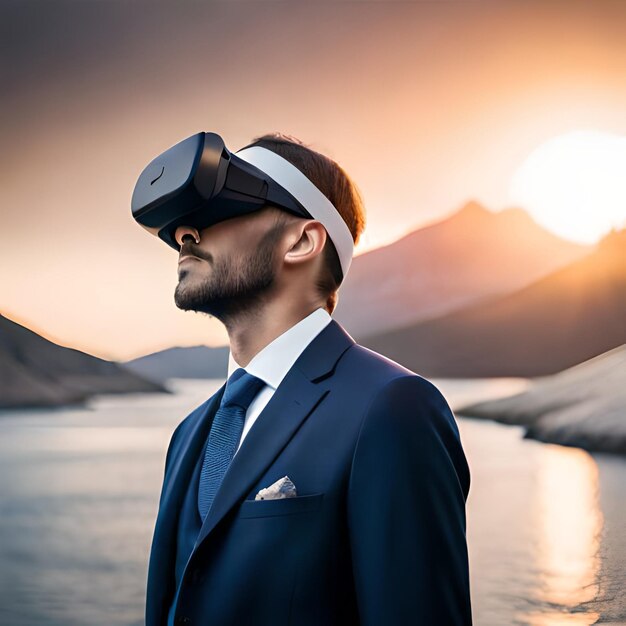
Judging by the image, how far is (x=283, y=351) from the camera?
102cm

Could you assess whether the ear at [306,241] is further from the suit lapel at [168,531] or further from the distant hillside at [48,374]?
the distant hillside at [48,374]

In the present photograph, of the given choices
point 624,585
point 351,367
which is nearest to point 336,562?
point 351,367

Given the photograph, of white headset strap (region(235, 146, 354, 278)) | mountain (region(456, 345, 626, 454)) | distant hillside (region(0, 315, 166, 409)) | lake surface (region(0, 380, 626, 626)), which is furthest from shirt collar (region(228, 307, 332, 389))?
distant hillside (region(0, 315, 166, 409))

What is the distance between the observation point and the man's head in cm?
101

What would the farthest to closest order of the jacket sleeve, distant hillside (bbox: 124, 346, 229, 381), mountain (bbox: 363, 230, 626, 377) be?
distant hillside (bbox: 124, 346, 229, 381) < mountain (bbox: 363, 230, 626, 377) < the jacket sleeve

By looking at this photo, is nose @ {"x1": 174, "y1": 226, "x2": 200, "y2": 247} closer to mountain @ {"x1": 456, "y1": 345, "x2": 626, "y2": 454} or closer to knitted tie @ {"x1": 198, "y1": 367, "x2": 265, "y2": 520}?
knitted tie @ {"x1": 198, "y1": 367, "x2": 265, "y2": 520}

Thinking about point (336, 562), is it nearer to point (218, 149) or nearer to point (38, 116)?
point (218, 149)

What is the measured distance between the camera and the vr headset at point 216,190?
0.98 meters

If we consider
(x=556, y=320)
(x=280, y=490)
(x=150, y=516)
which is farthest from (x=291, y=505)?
(x=556, y=320)

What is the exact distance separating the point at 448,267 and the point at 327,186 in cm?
175

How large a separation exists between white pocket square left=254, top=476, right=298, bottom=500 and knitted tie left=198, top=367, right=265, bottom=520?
0.42 ft

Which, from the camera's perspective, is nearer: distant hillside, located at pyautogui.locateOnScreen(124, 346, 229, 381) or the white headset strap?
the white headset strap

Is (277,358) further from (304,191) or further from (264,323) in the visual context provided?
(304,191)

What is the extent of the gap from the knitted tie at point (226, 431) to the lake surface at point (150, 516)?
166cm
